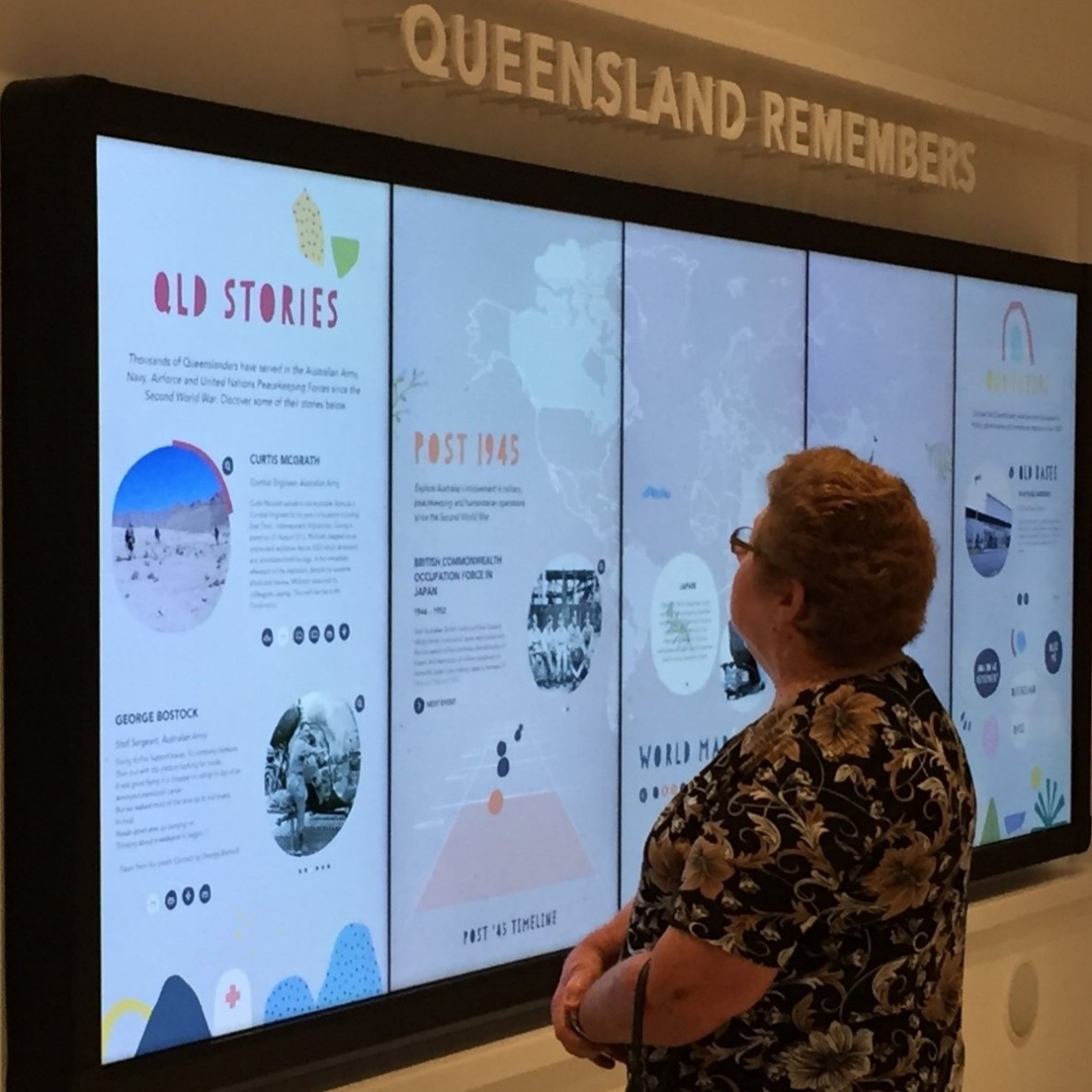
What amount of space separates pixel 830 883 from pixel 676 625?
130 cm

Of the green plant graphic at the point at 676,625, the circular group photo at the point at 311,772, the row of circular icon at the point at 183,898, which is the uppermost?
the green plant graphic at the point at 676,625

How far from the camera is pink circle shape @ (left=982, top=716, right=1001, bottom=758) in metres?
3.82

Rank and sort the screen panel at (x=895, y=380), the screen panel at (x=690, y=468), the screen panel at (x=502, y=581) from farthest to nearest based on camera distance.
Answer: the screen panel at (x=895, y=380) < the screen panel at (x=690, y=468) < the screen panel at (x=502, y=581)

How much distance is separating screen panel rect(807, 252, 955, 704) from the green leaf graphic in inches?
46.6

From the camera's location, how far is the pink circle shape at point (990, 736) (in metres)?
3.82

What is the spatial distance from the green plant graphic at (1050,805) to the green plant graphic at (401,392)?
2206 millimetres

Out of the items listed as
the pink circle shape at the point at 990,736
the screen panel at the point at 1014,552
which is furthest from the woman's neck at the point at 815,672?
the pink circle shape at the point at 990,736

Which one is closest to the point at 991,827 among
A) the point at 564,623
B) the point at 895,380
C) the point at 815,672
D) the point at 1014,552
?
the point at 1014,552

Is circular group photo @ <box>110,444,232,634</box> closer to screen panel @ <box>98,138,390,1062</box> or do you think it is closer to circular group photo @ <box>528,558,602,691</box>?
screen panel @ <box>98,138,390,1062</box>

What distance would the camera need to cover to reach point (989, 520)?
151 inches

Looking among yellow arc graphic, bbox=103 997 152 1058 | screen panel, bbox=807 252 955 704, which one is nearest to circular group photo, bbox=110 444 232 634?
yellow arc graphic, bbox=103 997 152 1058

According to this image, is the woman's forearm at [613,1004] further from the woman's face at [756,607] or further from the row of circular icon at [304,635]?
the row of circular icon at [304,635]

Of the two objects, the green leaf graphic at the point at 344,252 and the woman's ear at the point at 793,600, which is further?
the green leaf graphic at the point at 344,252

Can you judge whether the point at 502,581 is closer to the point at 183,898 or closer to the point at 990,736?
the point at 183,898
